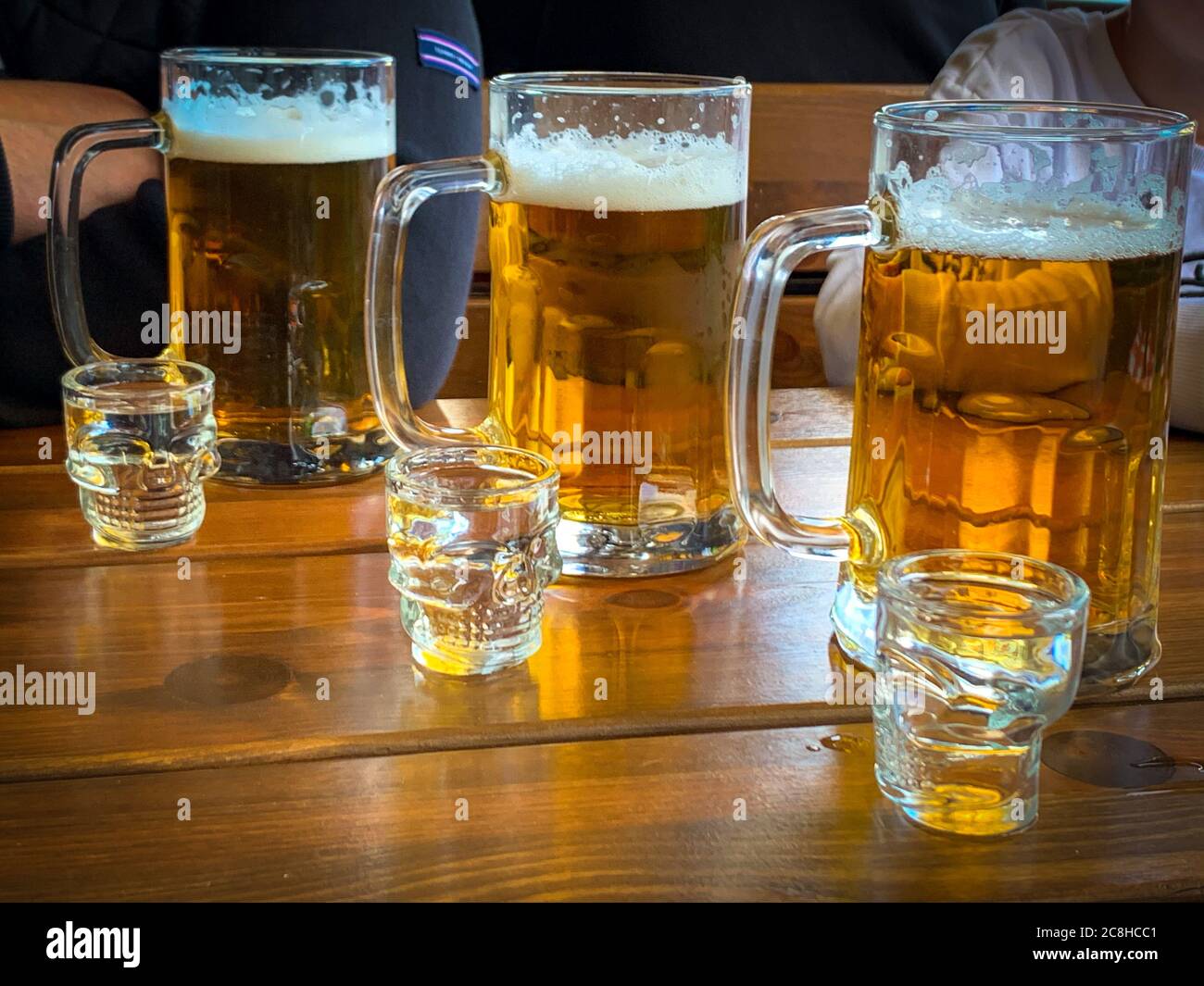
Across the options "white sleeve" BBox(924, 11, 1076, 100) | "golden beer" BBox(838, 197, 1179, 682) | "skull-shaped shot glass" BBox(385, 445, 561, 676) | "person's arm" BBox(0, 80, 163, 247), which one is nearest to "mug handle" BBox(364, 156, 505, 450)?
"skull-shaped shot glass" BBox(385, 445, 561, 676)

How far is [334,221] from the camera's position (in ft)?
2.80

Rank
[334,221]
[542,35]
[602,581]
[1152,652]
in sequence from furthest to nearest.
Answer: [542,35] < [334,221] < [602,581] < [1152,652]

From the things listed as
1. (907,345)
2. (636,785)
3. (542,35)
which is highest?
(542,35)

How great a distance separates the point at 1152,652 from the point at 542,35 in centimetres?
189

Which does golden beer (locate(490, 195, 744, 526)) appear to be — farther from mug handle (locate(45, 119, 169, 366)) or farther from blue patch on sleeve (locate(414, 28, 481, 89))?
blue patch on sleeve (locate(414, 28, 481, 89))

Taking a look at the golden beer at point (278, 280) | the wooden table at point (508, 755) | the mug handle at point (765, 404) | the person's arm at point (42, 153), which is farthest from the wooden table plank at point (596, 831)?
the person's arm at point (42, 153)

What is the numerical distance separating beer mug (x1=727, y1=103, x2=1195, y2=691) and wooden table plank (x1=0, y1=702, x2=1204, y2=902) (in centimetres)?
9

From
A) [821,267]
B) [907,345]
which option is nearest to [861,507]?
[907,345]

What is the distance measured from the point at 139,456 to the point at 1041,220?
48 cm

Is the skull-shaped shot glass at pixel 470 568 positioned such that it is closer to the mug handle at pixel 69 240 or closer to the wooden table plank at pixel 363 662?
the wooden table plank at pixel 363 662

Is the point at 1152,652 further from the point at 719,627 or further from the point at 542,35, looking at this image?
the point at 542,35

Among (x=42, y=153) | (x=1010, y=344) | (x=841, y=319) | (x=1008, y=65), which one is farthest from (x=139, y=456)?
(x=1008, y=65)

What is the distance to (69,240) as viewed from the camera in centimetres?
89

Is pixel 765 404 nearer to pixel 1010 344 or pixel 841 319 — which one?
pixel 1010 344
